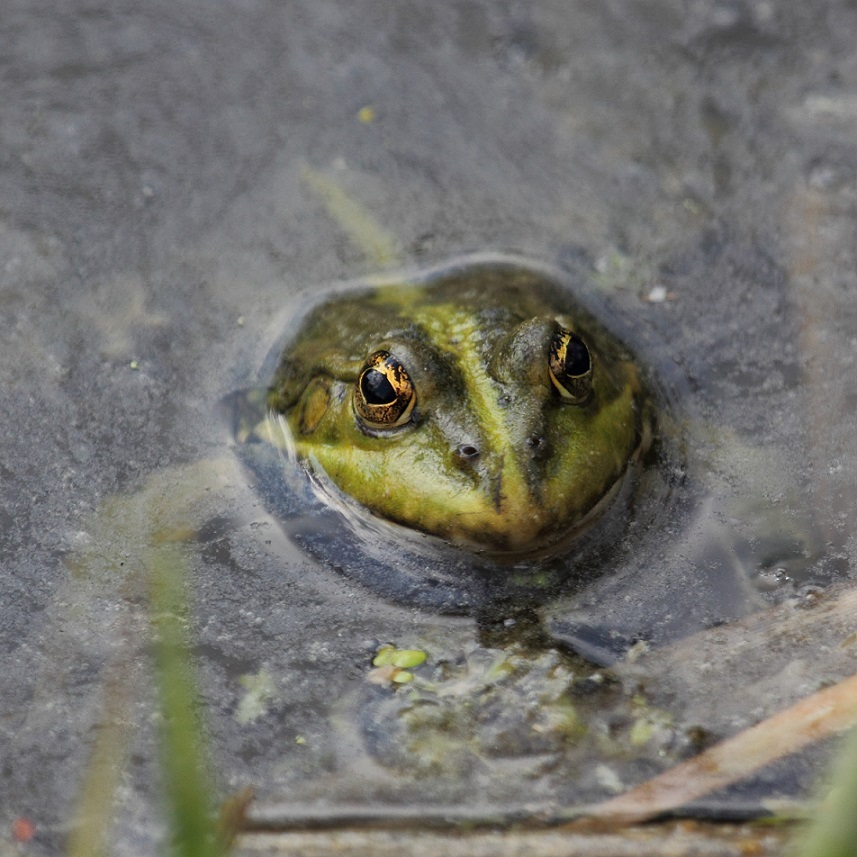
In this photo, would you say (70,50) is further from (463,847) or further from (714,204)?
(463,847)

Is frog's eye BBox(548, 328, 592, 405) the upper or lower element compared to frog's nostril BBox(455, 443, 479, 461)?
upper

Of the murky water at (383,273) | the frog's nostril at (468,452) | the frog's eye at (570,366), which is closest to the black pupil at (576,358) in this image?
the frog's eye at (570,366)

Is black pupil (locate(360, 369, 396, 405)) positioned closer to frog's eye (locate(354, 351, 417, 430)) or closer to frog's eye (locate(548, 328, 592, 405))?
frog's eye (locate(354, 351, 417, 430))

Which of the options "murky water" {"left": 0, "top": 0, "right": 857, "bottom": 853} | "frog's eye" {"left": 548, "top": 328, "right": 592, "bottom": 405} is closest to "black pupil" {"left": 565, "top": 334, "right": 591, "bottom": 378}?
"frog's eye" {"left": 548, "top": 328, "right": 592, "bottom": 405}

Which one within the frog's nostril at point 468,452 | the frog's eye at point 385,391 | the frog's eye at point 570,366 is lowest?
the frog's nostril at point 468,452

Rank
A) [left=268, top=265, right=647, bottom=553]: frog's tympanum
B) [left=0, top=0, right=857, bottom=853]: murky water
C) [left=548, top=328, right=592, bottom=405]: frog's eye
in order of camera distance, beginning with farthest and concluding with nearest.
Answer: [left=548, top=328, right=592, bottom=405]: frog's eye
[left=268, top=265, right=647, bottom=553]: frog's tympanum
[left=0, top=0, right=857, bottom=853]: murky water

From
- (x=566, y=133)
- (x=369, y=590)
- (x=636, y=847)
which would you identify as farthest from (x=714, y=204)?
(x=636, y=847)

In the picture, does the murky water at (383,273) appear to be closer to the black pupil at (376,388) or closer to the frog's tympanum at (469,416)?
the frog's tympanum at (469,416)
